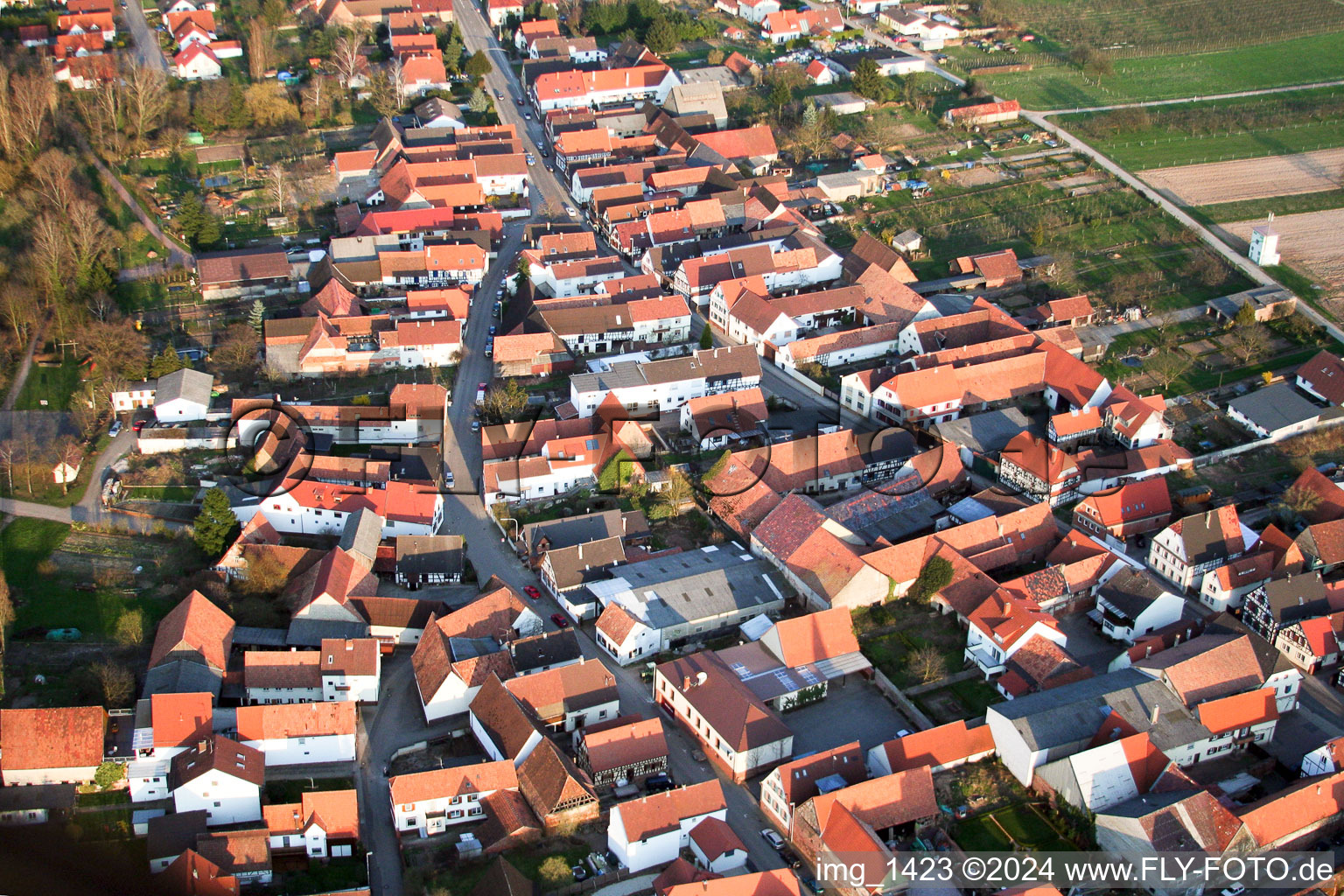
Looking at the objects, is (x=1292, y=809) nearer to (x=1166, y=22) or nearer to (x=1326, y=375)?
(x=1326, y=375)

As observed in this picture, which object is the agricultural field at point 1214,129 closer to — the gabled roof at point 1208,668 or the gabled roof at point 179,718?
the gabled roof at point 1208,668

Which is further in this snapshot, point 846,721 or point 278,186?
point 278,186

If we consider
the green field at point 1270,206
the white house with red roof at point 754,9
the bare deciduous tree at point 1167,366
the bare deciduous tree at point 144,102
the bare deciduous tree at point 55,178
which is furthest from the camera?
the white house with red roof at point 754,9

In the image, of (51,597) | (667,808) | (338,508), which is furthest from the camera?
(338,508)

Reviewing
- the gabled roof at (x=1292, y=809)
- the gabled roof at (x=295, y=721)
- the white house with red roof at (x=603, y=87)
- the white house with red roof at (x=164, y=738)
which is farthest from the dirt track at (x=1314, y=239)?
the white house with red roof at (x=164, y=738)

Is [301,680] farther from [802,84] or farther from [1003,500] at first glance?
[802,84]

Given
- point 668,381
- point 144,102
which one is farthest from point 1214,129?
point 144,102
